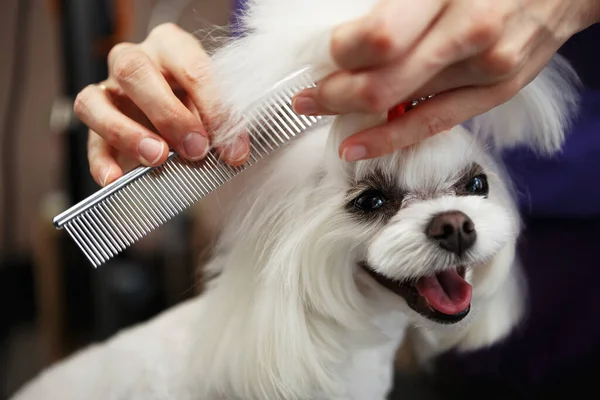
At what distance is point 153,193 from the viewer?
72 cm

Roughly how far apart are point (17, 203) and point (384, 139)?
7.11ft

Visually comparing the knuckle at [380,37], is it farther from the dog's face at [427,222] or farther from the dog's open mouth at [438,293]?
the dog's open mouth at [438,293]

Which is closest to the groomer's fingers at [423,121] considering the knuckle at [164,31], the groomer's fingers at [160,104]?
the groomer's fingers at [160,104]

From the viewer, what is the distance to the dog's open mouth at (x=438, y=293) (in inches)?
28.6

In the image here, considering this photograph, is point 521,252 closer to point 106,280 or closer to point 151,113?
point 151,113

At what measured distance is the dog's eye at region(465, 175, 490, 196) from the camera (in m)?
0.75

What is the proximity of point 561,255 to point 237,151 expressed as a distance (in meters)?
0.84

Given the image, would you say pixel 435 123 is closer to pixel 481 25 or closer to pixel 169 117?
pixel 481 25

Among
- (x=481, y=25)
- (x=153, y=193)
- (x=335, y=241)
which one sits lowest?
(x=335, y=241)

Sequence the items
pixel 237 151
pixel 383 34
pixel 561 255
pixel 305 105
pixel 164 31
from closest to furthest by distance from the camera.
A: pixel 383 34 < pixel 305 105 < pixel 237 151 < pixel 164 31 < pixel 561 255

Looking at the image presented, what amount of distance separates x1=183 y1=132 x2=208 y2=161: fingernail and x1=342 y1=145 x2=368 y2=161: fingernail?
21 centimetres

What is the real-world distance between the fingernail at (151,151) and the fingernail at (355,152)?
265mm

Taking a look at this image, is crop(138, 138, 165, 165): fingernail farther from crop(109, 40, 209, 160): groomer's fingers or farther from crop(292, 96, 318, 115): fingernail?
crop(292, 96, 318, 115): fingernail

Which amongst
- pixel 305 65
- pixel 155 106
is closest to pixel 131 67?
pixel 155 106
